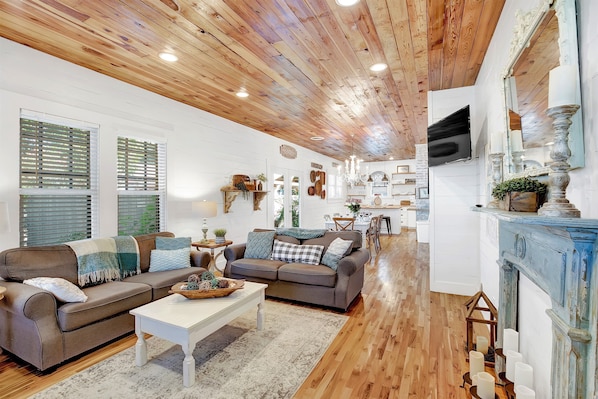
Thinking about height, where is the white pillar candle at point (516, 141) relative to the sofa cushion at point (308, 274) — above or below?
above

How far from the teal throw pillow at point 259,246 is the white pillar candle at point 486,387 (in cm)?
286

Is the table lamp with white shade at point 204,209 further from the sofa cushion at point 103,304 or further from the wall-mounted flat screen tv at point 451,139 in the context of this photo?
the wall-mounted flat screen tv at point 451,139

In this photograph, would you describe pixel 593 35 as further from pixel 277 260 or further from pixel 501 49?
pixel 277 260

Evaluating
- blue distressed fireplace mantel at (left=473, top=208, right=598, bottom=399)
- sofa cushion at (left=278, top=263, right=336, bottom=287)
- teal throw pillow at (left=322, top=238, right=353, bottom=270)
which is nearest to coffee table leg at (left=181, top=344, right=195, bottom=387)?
sofa cushion at (left=278, top=263, right=336, bottom=287)

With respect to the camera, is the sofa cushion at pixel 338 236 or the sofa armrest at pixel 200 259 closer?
the sofa armrest at pixel 200 259

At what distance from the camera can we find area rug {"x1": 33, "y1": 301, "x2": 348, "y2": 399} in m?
1.99

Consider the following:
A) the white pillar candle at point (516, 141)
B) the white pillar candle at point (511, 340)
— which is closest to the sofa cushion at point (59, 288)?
the white pillar candle at point (511, 340)

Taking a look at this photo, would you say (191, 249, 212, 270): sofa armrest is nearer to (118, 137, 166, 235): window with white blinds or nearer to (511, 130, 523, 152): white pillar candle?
(118, 137, 166, 235): window with white blinds

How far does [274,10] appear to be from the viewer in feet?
7.09

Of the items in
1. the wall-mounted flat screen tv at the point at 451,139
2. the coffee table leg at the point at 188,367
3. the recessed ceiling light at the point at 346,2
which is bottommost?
the coffee table leg at the point at 188,367

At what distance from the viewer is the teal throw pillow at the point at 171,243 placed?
3625mm

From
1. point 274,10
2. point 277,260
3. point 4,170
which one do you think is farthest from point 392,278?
point 4,170

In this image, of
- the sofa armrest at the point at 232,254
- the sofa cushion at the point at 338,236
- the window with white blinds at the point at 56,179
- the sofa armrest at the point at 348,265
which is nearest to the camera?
the window with white blinds at the point at 56,179

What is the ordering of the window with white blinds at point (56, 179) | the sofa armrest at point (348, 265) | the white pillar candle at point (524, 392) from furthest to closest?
the sofa armrest at point (348, 265)
the window with white blinds at point (56, 179)
the white pillar candle at point (524, 392)
